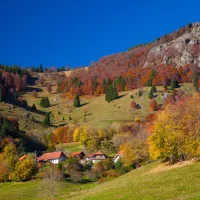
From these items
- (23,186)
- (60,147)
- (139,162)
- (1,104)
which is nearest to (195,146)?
(139,162)

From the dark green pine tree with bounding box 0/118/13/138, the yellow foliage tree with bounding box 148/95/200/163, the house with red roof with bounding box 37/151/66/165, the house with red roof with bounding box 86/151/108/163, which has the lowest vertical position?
the house with red roof with bounding box 86/151/108/163

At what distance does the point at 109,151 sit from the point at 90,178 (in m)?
34.2

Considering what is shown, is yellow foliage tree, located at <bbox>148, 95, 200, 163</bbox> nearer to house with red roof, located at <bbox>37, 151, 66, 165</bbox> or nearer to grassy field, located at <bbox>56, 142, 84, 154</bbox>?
house with red roof, located at <bbox>37, 151, 66, 165</bbox>

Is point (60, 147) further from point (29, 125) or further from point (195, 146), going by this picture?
point (195, 146)

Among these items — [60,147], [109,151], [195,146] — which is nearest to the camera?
[195,146]

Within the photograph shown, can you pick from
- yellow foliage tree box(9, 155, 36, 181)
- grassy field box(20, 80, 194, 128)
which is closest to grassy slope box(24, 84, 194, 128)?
grassy field box(20, 80, 194, 128)

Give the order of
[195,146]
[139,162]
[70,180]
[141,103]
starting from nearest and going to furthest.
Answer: [195,146], [70,180], [139,162], [141,103]

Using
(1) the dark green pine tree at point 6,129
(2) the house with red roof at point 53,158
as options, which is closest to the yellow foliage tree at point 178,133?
(2) the house with red roof at point 53,158

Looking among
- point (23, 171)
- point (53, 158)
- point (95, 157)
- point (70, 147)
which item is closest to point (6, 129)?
point (70, 147)

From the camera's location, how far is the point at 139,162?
251ft

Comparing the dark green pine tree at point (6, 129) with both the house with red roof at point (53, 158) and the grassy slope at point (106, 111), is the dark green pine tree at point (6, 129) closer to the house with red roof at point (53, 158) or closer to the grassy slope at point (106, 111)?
the house with red roof at point (53, 158)

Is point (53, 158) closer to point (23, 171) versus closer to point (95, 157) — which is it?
point (95, 157)

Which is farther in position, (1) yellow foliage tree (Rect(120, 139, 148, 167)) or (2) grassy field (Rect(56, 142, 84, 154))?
(2) grassy field (Rect(56, 142, 84, 154))

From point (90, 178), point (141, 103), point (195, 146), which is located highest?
point (141, 103)
